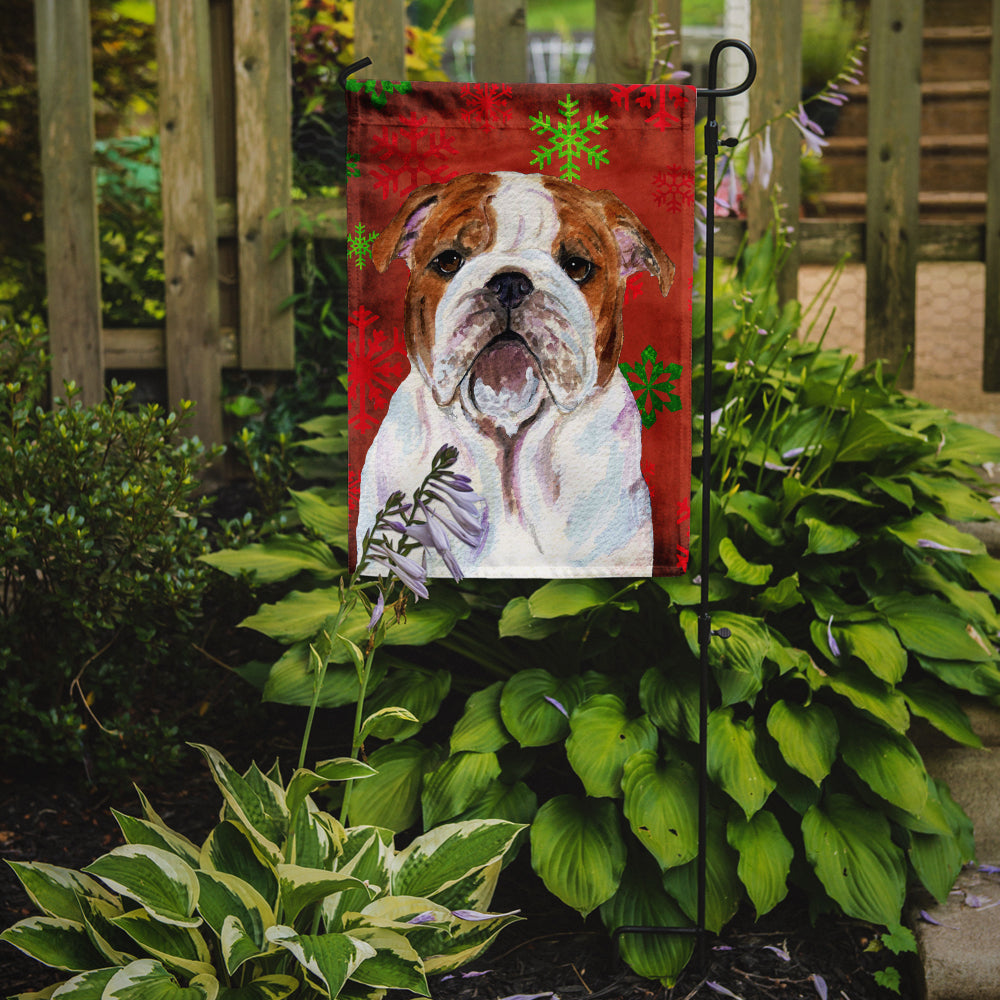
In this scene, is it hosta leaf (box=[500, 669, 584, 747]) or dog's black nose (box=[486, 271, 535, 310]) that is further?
hosta leaf (box=[500, 669, 584, 747])

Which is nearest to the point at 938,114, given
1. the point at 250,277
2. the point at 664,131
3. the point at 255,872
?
the point at 250,277

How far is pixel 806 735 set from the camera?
1.99 meters

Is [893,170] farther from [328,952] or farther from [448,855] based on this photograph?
[328,952]

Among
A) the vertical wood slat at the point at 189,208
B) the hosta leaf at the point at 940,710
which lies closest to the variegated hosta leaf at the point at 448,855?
the hosta leaf at the point at 940,710

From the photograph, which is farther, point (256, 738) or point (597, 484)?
point (256, 738)

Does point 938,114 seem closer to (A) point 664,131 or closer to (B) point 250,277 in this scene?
(B) point 250,277

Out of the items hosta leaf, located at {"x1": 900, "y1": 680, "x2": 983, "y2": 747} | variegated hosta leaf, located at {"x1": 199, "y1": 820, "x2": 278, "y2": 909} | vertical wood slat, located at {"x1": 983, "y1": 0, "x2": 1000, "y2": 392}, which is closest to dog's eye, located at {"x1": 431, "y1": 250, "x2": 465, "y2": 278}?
variegated hosta leaf, located at {"x1": 199, "y1": 820, "x2": 278, "y2": 909}

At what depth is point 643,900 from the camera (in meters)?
1.95

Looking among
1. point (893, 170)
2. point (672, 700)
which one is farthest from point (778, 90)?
point (672, 700)

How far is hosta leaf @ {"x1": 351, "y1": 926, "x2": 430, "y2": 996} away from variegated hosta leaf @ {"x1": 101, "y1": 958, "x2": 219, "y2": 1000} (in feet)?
0.70

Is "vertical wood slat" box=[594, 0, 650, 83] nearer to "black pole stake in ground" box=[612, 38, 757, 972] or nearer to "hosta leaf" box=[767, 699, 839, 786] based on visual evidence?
"black pole stake in ground" box=[612, 38, 757, 972]

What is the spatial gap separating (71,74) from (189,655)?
2.01 metres

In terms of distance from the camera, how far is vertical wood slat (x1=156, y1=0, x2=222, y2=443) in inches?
128

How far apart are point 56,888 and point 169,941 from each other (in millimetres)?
219
